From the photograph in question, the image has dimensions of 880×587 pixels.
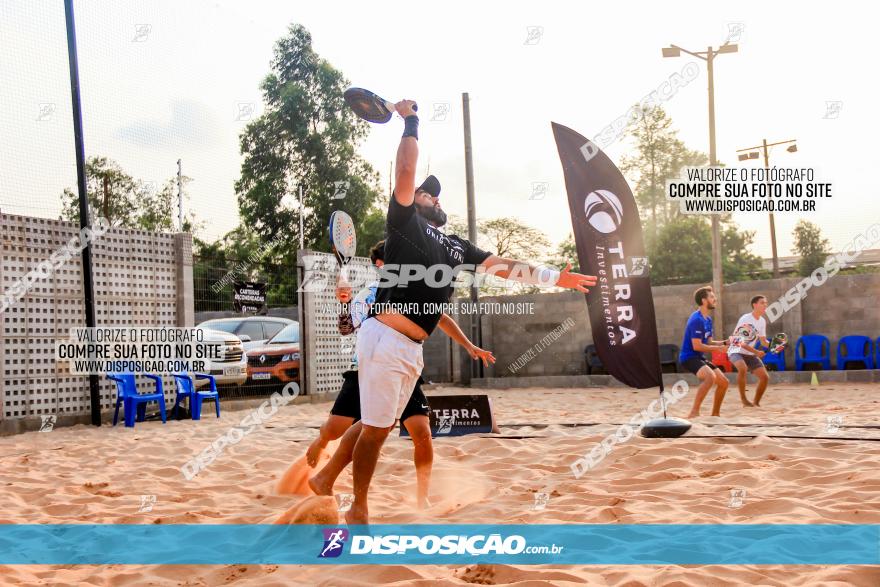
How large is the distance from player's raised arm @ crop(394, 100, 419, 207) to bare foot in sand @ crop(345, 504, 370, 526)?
1550mm

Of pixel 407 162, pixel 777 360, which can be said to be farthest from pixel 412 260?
pixel 777 360

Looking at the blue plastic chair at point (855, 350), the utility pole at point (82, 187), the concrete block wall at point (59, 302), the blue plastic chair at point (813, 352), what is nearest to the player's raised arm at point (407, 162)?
the utility pole at point (82, 187)

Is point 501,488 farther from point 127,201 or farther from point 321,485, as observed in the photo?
point 127,201

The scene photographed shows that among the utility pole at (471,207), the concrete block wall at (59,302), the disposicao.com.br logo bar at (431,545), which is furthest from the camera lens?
the utility pole at (471,207)

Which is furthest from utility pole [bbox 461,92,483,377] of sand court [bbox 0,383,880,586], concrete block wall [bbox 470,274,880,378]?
sand court [bbox 0,383,880,586]

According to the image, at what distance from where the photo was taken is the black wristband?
354 cm

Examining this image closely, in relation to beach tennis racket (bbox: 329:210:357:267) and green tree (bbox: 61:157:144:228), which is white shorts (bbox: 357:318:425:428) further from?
green tree (bbox: 61:157:144:228)

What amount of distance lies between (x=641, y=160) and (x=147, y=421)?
105 ft

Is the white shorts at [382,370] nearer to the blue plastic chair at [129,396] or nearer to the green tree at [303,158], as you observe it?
the blue plastic chair at [129,396]

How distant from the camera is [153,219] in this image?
37.5 meters

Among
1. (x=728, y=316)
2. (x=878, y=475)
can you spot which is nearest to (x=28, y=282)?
(x=878, y=475)

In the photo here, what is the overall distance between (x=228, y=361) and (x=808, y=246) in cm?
4043

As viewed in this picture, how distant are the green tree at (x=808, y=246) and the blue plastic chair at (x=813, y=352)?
27.9 m

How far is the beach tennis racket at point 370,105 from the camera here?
12.1 ft
